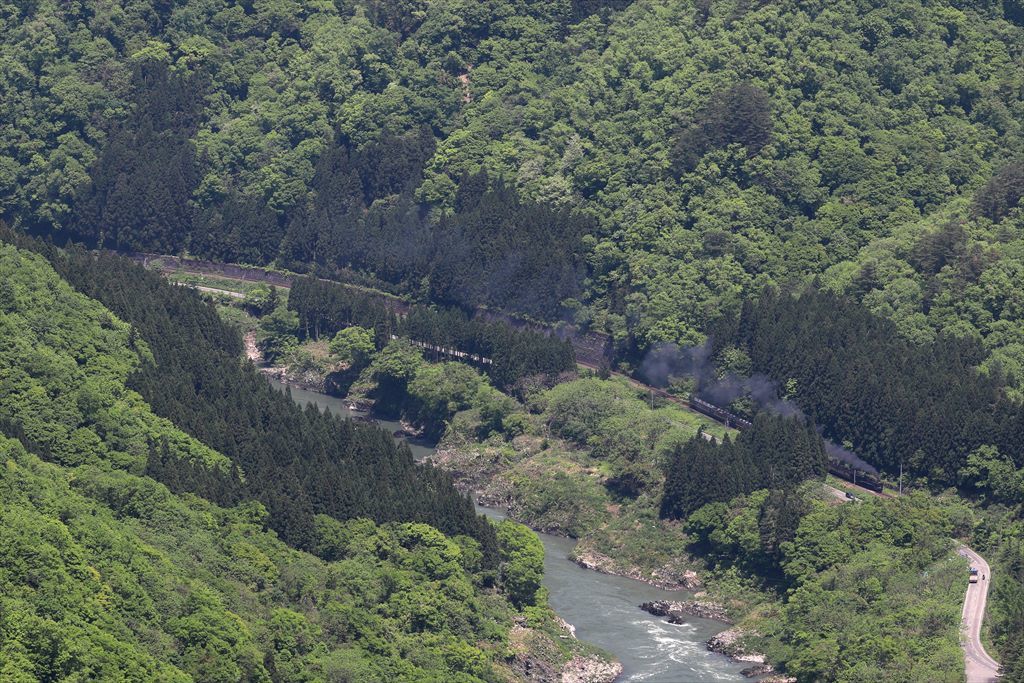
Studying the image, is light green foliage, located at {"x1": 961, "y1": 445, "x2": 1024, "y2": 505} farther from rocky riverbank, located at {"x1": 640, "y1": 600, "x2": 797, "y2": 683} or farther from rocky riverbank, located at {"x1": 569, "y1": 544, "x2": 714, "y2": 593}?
rocky riverbank, located at {"x1": 640, "y1": 600, "x2": 797, "y2": 683}

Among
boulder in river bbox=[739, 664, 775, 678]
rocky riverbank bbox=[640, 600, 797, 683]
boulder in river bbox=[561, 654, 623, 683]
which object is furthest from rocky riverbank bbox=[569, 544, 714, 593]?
boulder in river bbox=[561, 654, 623, 683]

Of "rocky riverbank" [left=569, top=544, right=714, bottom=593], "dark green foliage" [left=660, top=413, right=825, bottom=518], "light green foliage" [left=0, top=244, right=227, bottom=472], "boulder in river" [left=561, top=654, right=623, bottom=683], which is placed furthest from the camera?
"dark green foliage" [left=660, top=413, right=825, bottom=518]

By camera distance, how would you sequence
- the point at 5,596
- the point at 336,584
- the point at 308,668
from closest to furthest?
the point at 5,596
the point at 308,668
the point at 336,584

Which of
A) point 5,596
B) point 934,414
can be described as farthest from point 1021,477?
point 5,596

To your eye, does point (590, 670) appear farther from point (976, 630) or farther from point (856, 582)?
point (976, 630)

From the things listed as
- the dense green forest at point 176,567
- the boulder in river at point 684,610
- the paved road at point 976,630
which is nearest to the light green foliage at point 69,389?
the dense green forest at point 176,567

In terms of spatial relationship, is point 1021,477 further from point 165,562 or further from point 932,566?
point 165,562
